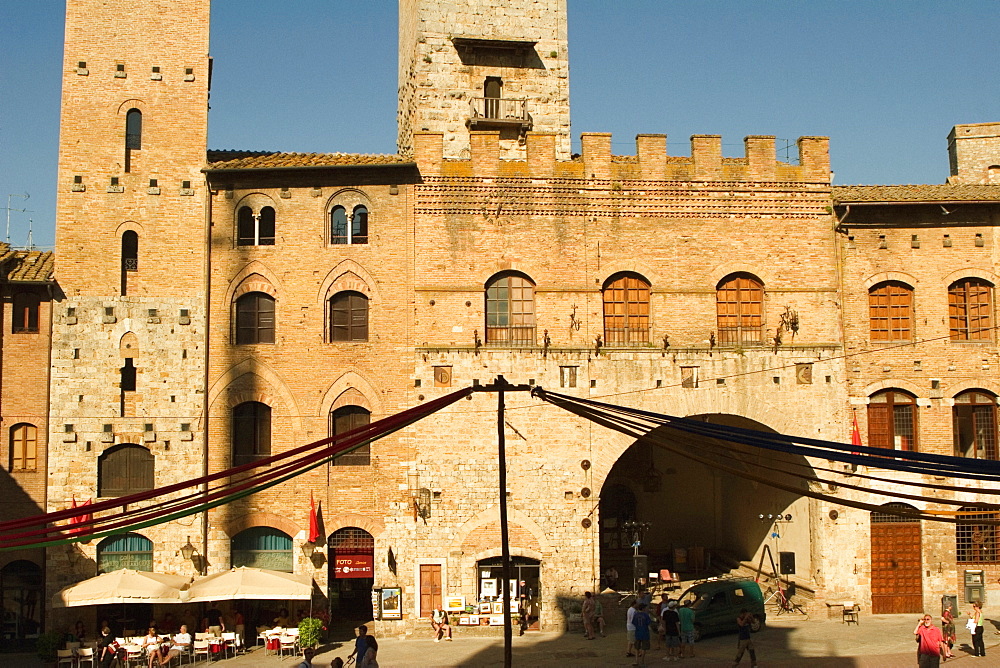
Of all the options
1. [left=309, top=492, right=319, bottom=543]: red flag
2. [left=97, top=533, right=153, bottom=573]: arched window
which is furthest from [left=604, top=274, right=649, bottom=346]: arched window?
[left=97, top=533, right=153, bottom=573]: arched window

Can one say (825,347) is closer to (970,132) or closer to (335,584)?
(970,132)

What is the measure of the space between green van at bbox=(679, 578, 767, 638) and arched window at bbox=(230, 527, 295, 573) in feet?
32.9

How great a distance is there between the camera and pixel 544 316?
2695 centimetres

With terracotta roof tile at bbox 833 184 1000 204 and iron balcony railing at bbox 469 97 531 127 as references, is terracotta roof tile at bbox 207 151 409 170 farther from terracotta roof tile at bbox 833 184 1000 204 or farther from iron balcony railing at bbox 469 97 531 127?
terracotta roof tile at bbox 833 184 1000 204

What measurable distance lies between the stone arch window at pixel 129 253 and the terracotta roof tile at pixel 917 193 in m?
18.5

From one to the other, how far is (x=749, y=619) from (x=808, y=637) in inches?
154

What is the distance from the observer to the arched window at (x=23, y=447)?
25.9 meters

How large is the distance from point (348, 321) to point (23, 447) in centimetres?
871

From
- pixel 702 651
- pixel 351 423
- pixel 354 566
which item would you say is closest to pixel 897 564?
pixel 702 651

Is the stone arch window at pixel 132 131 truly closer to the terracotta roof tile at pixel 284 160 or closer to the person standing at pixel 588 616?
the terracotta roof tile at pixel 284 160

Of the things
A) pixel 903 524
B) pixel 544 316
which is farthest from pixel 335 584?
pixel 903 524

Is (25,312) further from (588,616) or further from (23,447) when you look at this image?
(588,616)

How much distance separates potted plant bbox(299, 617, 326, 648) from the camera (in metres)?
24.0

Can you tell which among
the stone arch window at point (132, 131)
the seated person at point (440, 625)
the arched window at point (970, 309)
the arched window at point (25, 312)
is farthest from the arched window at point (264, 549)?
the arched window at point (970, 309)
